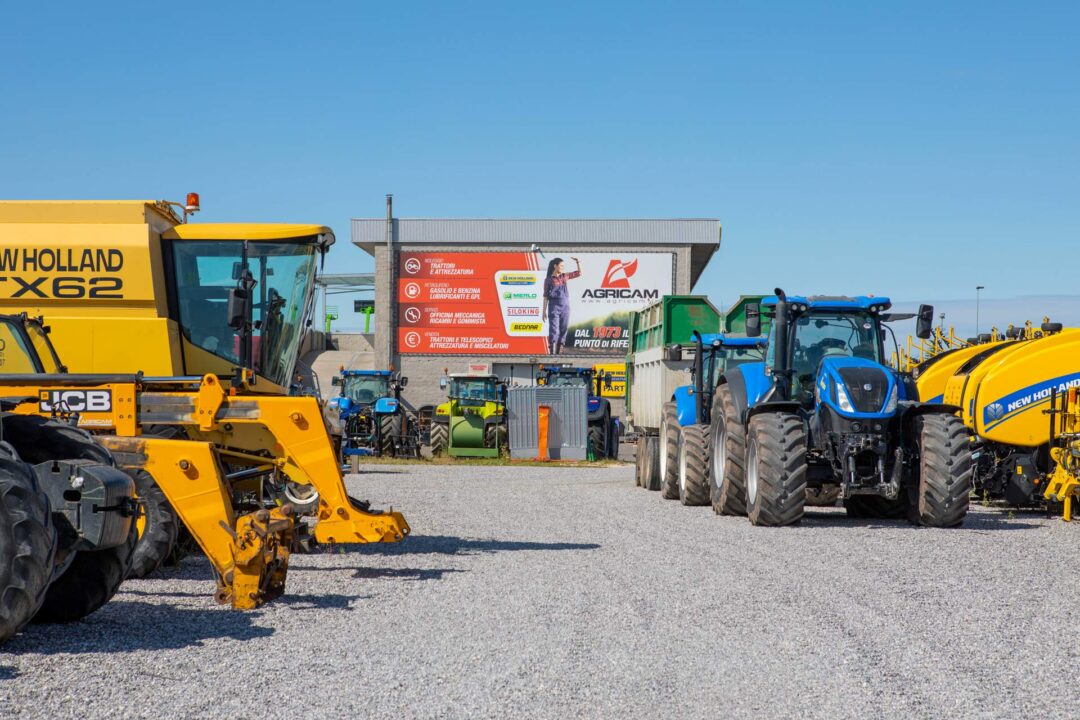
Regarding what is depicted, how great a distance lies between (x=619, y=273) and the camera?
1713 inches

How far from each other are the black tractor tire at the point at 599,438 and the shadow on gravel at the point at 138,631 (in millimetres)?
23053

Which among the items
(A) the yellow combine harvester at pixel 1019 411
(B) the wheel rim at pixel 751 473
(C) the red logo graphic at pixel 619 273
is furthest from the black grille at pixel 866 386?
(C) the red logo graphic at pixel 619 273

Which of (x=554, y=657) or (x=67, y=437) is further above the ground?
(x=67, y=437)

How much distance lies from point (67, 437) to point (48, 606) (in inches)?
37.9

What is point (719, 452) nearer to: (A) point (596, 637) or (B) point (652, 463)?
(B) point (652, 463)

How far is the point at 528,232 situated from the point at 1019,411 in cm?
2958

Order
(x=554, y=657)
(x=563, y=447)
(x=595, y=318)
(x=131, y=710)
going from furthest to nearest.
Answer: (x=595, y=318) → (x=563, y=447) → (x=554, y=657) → (x=131, y=710)

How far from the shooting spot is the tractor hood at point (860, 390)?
12790 millimetres

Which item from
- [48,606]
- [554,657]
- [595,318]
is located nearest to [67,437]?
[48,606]

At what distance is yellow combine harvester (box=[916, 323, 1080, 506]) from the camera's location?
602 inches

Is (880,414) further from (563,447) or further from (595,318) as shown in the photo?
(595,318)

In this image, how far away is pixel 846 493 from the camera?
12844 millimetres

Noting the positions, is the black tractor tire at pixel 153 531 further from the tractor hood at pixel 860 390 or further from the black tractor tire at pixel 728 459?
the tractor hood at pixel 860 390

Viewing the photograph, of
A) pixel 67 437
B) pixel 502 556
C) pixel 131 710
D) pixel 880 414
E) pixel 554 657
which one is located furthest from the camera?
pixel 880 414
